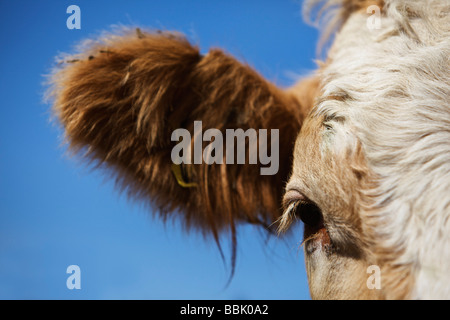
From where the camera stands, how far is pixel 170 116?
76.4 inches

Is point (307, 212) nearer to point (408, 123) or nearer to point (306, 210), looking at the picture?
point (306, 210)

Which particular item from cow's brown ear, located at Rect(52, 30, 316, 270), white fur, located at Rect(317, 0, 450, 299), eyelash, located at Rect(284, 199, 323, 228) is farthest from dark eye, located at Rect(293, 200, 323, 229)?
cow's brown ear, located at Rect(52, 30, 316, 270)

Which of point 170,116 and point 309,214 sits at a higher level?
point 170,116

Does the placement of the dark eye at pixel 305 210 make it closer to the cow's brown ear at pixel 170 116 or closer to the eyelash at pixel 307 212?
the eyelash at pixel 307 212

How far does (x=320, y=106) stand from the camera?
5.10 ft

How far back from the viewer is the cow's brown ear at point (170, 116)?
1.85 m

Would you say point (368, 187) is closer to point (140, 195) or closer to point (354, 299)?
point (354, 299)

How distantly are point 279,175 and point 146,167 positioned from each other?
0.51 metres

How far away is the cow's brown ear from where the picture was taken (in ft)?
6.08

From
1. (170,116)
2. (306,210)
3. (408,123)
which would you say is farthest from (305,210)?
(170,116)

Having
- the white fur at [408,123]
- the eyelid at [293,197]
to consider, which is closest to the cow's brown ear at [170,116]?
the white fur at [408,123]

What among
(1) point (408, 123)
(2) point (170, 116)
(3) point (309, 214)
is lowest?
(3) point (309, 214)
